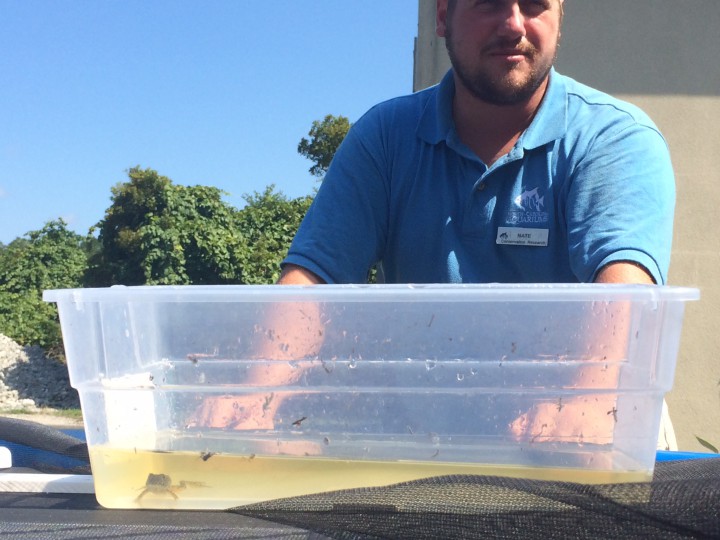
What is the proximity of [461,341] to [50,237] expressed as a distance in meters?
15.5

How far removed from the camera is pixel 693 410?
413cm

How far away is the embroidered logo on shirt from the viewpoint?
4.75ft

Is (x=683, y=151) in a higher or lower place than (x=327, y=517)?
higher

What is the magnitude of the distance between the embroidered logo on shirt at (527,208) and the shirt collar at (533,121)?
9 cm

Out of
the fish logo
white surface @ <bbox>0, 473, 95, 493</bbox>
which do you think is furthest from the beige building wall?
white surface @ <bbox>0, 473, 95, 493</bbox>

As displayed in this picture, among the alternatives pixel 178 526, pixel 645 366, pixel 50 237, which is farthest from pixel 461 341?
pixel 50 237

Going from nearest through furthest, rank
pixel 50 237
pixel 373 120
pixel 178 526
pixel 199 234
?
pixel 178 526 < pixel 373 120 < pixel 199 234 < pixel 50 237

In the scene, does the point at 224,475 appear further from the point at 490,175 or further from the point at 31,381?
the point at 31,381

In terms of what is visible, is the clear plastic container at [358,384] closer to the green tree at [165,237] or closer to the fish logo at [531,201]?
the fish logo at [531,201]

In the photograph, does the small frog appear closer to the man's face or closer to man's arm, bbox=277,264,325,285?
man's arm, bbox=277,264,325,285

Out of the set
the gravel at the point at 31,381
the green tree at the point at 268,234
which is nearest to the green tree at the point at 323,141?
the green tree at the point at 268,234

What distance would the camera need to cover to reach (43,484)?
920 mm

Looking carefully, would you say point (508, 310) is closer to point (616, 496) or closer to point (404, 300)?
point (404, 300)

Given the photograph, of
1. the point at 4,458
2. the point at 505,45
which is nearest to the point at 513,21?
the point at 505,45
